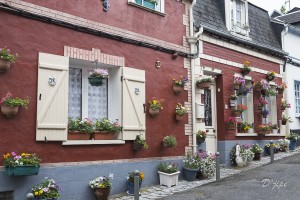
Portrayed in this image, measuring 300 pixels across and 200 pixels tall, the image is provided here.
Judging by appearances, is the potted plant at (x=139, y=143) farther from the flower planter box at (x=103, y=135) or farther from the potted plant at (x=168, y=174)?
the potted plant at (x=168, y=174)

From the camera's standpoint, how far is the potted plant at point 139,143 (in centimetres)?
824

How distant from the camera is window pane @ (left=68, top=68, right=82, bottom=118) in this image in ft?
25.5

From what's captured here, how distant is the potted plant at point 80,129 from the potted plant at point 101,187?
0.90 metres

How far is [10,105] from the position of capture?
20.3ft

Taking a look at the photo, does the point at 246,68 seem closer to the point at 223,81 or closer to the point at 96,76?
the point at 223,81

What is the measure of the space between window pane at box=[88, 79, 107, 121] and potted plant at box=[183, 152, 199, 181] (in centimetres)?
256

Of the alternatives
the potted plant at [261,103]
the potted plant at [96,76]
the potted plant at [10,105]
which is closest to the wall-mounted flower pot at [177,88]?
the potted plant at [96,76]

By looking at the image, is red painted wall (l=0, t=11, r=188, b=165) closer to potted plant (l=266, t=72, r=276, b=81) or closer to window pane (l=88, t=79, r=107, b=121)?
window pane (l=88, t=79, r=107, b=121)

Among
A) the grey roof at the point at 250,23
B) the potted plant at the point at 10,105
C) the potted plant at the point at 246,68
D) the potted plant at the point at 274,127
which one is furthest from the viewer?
the potted plant at the point at 274,127

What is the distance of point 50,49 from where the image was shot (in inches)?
281

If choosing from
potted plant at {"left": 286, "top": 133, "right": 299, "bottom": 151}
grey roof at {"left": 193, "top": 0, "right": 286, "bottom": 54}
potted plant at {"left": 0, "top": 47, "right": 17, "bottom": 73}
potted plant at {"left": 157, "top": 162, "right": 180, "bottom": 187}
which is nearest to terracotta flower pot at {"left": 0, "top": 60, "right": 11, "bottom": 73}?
potted plant at {"left": 0, "top": 47, "right": 17, "bottom": 73}

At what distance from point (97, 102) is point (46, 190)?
2.46 metres

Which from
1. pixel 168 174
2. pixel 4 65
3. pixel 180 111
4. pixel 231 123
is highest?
pixel 4 65

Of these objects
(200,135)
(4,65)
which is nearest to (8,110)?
(4,65)
